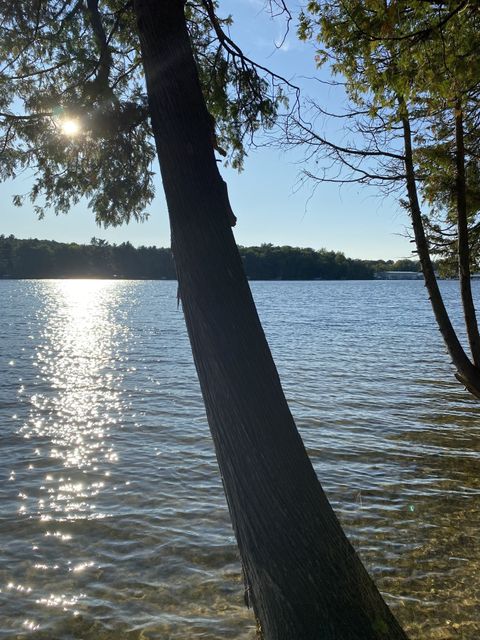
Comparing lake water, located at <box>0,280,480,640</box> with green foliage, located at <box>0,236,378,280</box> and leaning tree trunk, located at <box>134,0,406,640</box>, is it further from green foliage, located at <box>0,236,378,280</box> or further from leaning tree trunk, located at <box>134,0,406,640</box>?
green foliage, located at <box>0,236,378,280</box>

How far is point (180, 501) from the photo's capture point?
8047mm

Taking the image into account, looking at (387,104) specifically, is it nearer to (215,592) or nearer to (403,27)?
(403,27)

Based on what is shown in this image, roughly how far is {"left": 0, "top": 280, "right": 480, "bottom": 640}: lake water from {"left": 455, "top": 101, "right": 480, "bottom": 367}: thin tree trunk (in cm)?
233

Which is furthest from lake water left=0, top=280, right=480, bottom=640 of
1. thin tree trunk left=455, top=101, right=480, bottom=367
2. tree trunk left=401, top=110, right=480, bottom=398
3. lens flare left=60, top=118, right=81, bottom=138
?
lens flare left=60, top=118, right=81, bottom=138

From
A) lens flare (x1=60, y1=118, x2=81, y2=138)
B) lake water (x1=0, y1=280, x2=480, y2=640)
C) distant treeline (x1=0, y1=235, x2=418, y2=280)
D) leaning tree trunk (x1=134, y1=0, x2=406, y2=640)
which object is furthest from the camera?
distant treeline (x1=0, y1=235, x2=418, y2=280)

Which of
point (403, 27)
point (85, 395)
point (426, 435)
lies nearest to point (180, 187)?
point (403, 27)

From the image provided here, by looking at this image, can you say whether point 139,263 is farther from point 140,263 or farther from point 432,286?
point 432,286

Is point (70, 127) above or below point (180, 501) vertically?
above

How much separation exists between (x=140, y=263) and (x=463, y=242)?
17242 centimetres

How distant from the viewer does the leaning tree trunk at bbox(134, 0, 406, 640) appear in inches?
131

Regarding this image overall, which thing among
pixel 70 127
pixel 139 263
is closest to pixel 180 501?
pixel 70 127

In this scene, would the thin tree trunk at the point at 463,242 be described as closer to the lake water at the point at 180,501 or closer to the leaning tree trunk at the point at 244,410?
the lake water at the point at 180,501

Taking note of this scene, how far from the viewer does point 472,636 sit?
478 centimetres

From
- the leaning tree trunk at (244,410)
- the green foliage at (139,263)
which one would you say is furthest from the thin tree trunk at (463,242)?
the green foliage at (139,263)
